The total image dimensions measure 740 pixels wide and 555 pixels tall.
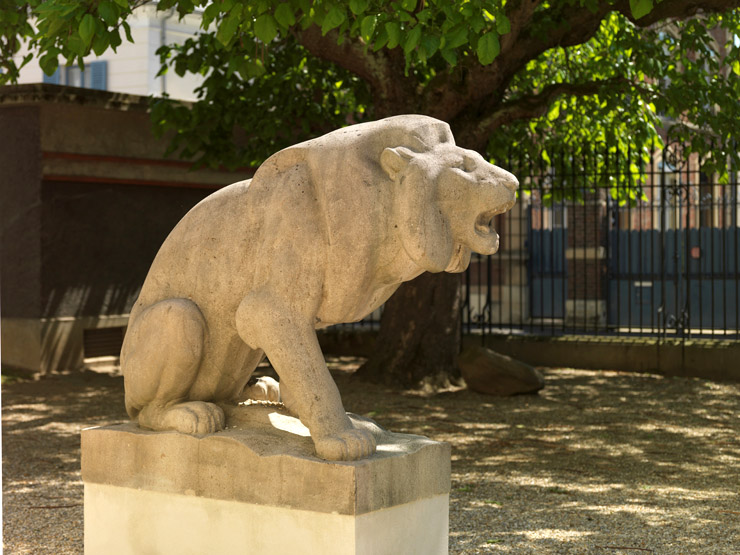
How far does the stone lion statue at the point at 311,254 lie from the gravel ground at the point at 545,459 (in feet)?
6.28

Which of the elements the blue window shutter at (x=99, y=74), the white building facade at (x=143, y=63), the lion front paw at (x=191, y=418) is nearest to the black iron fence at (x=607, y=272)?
the white building facade at (x=143, y=63)

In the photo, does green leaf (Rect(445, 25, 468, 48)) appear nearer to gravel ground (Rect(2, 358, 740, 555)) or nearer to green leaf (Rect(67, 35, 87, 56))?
green leaf (Rect(67, 35, 87, 56))

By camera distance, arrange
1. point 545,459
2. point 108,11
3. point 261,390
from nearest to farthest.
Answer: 1. point 261,390
2. point 108,11
3. point 545,459

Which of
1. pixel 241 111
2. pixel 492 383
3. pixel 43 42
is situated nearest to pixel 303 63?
pixel 241 111

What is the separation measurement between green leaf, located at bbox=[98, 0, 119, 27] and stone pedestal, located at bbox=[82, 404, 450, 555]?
8.10ft

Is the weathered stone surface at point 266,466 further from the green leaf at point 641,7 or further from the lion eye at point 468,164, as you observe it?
the green leaf at point 641,7

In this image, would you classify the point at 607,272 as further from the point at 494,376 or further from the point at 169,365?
the point at 169,365

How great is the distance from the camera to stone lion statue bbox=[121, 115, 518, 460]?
12.3 ft

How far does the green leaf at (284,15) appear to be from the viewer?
5617mm

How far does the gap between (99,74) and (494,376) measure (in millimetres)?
16739

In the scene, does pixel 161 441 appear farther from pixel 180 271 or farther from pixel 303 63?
pixel 303 63

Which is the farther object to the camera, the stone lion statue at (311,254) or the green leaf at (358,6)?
the green leaf at (358,6)

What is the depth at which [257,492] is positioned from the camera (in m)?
3.81

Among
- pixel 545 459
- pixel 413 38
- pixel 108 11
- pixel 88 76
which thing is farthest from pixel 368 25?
pixel 88 76
